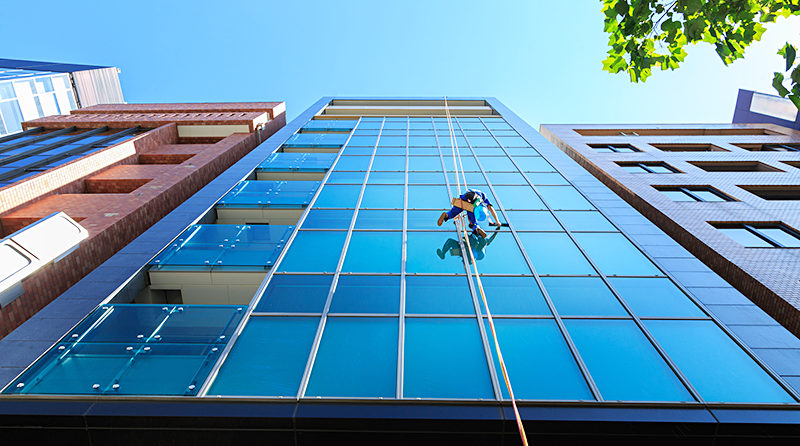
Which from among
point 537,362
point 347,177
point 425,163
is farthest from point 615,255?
point 347,177

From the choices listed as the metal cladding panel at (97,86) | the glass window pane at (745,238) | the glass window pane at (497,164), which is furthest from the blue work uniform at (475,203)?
the metal cladding panel at (97,86)

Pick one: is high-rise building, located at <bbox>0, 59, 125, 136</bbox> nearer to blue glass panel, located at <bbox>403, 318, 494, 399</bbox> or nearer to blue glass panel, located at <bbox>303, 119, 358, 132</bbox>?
blue glass panel, located at <bbox>303, 119, 358, 132</bbox>

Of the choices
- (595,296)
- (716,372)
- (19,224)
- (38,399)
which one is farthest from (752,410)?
(19,224)

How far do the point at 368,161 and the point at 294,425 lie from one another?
41.2ft

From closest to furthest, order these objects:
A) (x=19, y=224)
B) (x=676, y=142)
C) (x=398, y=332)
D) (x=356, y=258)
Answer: (x=398, y=332) → (x=356, y=258) → (x=19, y=224) → (x=676, y=142)

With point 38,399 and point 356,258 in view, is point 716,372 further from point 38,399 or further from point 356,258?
point 38,399

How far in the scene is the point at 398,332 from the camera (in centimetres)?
695

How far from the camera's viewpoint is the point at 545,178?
14734 mm

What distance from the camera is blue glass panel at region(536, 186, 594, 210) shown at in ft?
40.5

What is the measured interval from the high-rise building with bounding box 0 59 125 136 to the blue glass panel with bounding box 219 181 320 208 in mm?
26517

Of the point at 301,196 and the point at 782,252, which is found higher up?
the point at 301,196

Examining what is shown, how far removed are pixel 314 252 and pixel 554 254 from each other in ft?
19.0

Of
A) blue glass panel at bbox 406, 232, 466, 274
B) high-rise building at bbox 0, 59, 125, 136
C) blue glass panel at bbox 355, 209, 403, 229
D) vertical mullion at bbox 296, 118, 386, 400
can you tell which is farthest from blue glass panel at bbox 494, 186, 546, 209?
high-rise building at bbox 0, 59, 125, 136

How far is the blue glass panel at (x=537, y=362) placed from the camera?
5.72 metres
